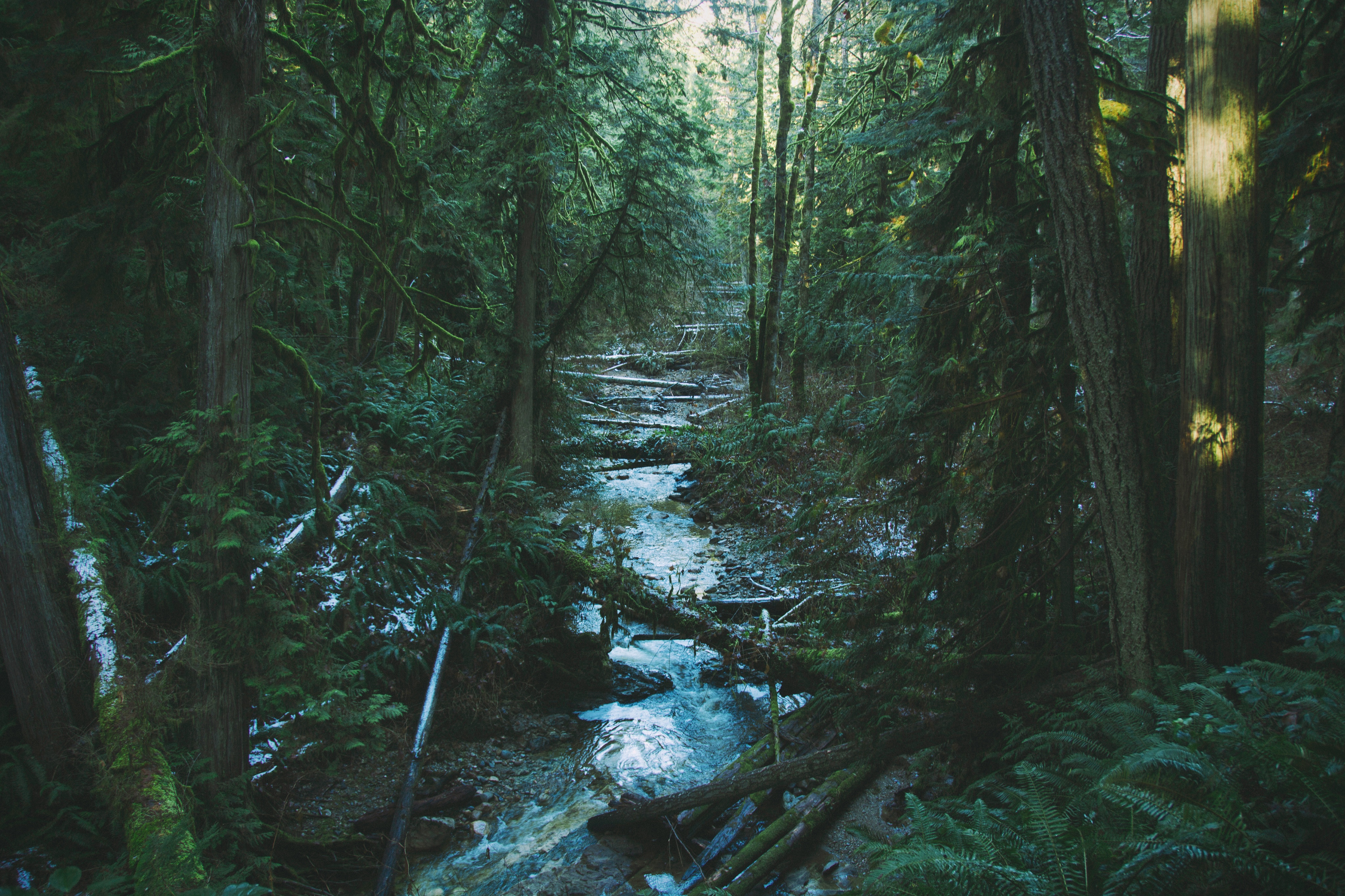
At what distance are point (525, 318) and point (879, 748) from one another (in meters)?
9.41

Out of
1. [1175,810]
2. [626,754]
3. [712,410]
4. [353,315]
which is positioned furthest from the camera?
[712,410]

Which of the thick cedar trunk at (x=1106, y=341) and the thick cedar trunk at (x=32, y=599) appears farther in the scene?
the thick cedar trunk at (x=32, y=599)

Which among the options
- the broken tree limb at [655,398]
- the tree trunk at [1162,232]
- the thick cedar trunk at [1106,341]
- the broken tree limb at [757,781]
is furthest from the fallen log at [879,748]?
the broken tree limb at [655,398]

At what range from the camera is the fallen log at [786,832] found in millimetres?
4691

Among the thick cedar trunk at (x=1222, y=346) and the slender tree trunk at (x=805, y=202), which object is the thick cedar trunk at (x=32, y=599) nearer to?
the thick cedar trunk at (x=1222, y=346)

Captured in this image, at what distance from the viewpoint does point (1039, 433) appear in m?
5.10

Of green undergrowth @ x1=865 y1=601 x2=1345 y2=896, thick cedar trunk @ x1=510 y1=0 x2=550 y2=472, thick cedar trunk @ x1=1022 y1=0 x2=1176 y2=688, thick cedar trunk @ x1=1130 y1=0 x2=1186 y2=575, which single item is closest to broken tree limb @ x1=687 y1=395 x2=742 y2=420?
thick cedar trunk @ x1=510 y1=0 x2=550 y2=472

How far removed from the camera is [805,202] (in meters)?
15.8

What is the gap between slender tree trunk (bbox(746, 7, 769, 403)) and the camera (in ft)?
57.3

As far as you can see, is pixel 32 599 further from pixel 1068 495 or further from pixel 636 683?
pixel 1068 495

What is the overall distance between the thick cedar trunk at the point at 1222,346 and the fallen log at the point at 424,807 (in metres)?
5.65

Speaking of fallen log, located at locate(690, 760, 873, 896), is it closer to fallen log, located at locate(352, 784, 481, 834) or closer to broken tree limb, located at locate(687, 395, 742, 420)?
fallen log, located at locate(352, 784, 481, 834)

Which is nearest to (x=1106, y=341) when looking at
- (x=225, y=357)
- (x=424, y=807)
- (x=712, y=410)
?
(x=225, y=357)

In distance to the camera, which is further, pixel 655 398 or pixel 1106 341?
pixel 655 398
